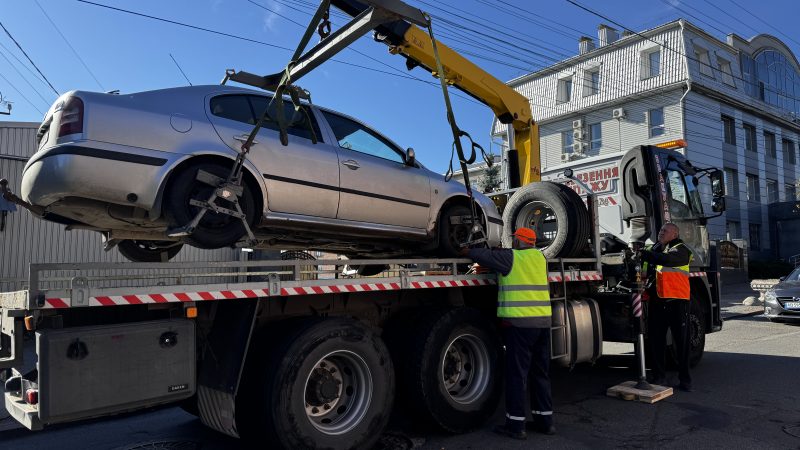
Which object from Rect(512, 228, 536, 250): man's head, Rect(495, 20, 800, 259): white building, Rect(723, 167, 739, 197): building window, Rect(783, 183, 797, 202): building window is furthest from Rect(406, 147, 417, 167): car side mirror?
Rect(783, 183, 797, 202): building window

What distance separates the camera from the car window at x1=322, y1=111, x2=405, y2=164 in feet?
16.8

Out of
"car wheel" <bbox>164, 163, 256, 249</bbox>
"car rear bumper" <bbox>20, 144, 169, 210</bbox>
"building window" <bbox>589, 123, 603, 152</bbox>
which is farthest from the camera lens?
"building window" <bbox>589, 123, 603, 152</bbox>

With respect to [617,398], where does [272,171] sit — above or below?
above

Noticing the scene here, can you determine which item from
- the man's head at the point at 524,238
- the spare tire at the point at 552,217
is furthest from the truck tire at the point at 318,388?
the spare tire at the point at 552,217

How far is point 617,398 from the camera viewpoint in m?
5.96

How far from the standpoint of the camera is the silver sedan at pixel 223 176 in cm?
364

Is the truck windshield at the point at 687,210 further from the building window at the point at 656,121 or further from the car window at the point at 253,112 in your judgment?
the building window at the point at 656,121

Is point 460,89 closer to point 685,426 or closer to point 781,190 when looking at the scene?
point 685,426

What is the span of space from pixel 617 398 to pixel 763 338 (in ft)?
20.2

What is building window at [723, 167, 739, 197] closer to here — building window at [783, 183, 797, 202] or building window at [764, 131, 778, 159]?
building window at [764, 131, 778, 159]

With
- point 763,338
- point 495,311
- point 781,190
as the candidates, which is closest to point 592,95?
point 781,190

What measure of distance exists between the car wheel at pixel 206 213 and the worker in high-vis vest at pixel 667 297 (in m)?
4.56

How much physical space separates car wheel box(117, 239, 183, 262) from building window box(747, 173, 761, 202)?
104ft

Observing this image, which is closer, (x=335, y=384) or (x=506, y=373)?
(x=335, y=384)
